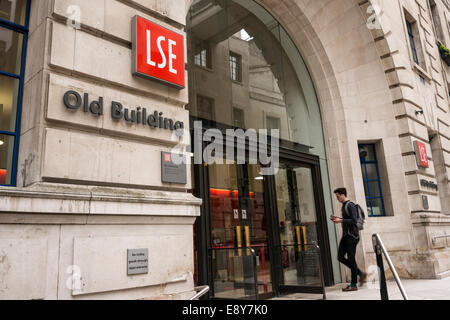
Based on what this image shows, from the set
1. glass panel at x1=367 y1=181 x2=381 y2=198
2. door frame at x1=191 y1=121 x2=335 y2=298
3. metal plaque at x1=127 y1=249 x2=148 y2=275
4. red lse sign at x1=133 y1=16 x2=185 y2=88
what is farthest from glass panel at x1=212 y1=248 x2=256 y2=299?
glass panel at x1=367 y1=181 x2=381 y2=198

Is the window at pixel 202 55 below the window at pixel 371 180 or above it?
above

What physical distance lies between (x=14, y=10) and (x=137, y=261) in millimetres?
3621

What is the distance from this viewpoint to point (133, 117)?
192 inches

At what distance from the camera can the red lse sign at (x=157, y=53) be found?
5.02 meters

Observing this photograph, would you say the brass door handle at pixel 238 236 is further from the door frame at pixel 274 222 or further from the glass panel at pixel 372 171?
the glass panel at pixel 372 171

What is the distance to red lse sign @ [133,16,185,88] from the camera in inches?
198

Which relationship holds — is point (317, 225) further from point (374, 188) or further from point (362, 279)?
point (374, 188)

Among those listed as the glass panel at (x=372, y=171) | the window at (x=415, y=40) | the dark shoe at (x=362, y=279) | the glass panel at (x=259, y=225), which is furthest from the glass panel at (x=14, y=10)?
the window at (x=415, y=40)

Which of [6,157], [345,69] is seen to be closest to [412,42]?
[345,69]

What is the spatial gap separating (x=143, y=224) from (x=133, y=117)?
1412 millimetres

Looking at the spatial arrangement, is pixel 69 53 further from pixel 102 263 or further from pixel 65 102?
pixel 102 263

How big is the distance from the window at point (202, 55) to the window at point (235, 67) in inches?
28.0

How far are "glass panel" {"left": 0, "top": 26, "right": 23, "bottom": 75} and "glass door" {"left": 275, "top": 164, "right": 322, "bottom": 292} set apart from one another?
5.71 metres
